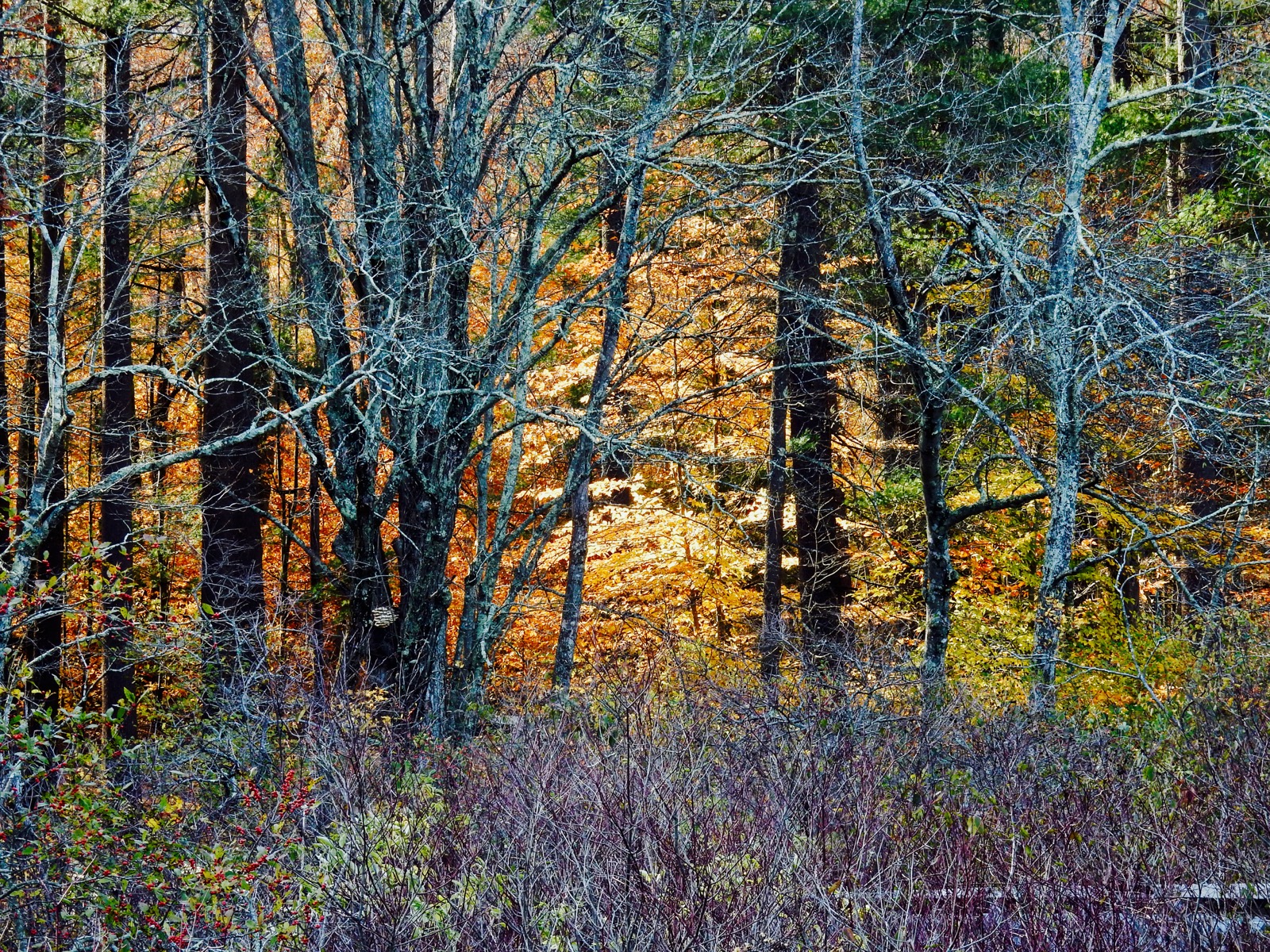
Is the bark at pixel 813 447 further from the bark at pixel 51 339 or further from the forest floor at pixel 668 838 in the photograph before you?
the bark at pixel 51 339

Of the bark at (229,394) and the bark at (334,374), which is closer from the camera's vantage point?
the bark at (334,374)

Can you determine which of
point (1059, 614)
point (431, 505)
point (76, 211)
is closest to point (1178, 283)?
point (1059, 614)

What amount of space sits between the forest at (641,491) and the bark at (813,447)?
4.2 inches

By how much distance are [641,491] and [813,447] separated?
5277 mm

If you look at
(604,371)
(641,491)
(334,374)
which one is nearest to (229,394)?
(334,374)

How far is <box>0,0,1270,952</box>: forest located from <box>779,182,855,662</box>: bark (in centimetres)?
11

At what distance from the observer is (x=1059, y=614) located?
892cm

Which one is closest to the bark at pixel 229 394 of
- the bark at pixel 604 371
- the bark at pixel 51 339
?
the bark at pixel 51 339

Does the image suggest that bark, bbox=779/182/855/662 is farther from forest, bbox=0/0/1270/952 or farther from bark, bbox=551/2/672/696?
bark, bbox=551/2/672/696

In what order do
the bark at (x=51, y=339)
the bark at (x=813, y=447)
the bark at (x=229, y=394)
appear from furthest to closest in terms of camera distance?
the bark at (x=813, y=447), the bark at (x=229, y=394), the bark at (x=51, y=339)

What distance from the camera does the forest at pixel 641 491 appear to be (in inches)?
184

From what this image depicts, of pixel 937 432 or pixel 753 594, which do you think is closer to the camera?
pixel 937 432

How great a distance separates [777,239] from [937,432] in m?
3.69

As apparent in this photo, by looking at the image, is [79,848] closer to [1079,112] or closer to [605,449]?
[605,449]
